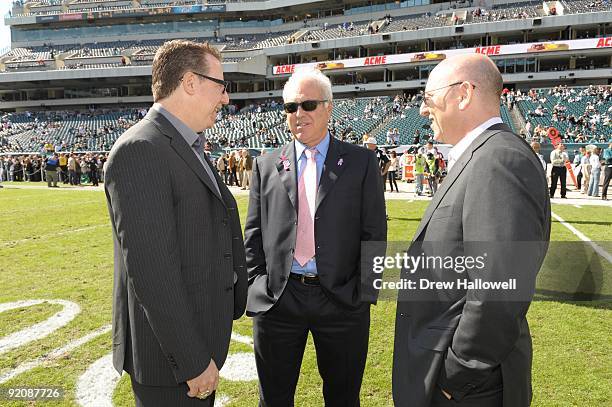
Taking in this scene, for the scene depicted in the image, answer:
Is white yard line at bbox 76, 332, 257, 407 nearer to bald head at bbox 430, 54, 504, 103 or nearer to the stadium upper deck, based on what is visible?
bald head at bbox 430, 54, 504, 103

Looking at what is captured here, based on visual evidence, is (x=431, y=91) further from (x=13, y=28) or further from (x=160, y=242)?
(x=13, y=28)

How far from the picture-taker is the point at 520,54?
44.7 metres

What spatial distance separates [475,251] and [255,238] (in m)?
1.64

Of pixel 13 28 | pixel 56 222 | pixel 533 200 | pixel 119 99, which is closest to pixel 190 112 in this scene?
pixel 533 200

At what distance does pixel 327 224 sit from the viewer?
2834 millimetres

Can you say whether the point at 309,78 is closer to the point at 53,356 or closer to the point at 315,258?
the point at 315,258

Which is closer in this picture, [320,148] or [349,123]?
[320,148]

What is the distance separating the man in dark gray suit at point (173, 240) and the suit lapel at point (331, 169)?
0.70 metres

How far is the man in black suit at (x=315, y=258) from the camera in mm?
2799

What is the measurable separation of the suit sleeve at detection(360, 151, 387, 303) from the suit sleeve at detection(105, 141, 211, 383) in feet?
4.34

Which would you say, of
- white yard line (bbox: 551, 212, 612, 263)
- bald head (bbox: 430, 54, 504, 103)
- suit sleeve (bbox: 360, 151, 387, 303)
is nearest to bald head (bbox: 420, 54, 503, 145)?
bald head (bbox: 430, 54, 504, 103)

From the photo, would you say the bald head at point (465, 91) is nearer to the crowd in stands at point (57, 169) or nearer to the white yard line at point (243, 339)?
the white yard line at point (243, 339)

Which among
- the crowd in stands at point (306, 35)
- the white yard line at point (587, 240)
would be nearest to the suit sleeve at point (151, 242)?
the white yard line at point (587, 240)

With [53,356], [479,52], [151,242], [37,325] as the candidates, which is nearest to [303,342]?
[151,242]
